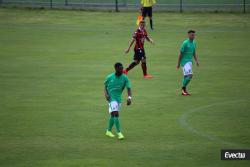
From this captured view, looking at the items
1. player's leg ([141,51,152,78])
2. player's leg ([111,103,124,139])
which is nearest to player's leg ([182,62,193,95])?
player's leg ([141,51,152,78])

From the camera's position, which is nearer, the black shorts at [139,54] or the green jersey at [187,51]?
the green jersey at [187,51]

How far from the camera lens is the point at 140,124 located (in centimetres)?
2109

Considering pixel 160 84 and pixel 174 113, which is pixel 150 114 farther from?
pixel 160 84

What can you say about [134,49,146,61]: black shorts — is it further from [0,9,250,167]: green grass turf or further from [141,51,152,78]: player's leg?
[0,9,250,167]: green grass turf

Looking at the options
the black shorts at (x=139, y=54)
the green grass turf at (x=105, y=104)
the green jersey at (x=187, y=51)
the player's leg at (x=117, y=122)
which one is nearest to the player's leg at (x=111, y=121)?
the player's leg at (x=117, y=122)

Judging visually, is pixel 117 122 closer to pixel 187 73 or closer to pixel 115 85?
pixel 115 85

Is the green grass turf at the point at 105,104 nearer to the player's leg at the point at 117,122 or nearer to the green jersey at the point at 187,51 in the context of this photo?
the player's leg at the point at 117,122

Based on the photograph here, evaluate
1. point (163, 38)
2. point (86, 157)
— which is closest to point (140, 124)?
point (86, 157)

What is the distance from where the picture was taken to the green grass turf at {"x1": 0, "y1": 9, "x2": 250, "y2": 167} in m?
18.1

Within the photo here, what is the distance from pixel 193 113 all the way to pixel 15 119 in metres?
5.65

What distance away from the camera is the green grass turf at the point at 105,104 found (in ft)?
59.3

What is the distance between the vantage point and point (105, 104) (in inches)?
949

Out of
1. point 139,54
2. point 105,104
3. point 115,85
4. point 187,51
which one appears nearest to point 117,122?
point 115,85

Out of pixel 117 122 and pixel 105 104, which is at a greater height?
pixel 117 122
